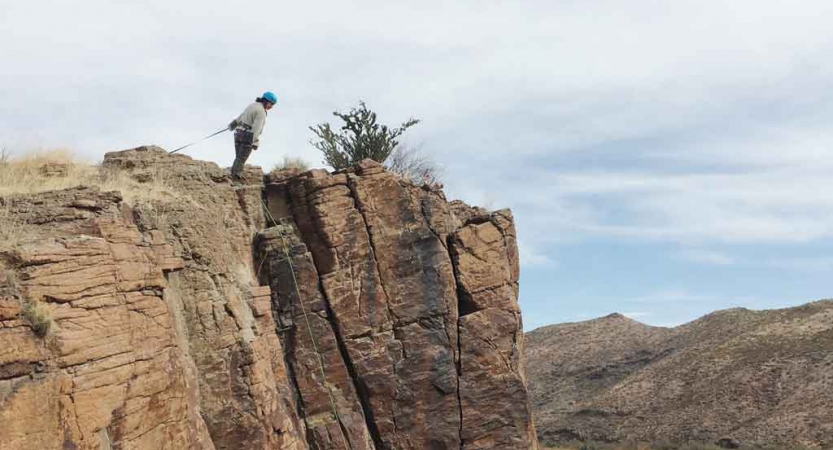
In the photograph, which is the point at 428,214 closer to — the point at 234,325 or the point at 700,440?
the point at 234,325

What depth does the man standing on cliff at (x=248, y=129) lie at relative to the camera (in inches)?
527

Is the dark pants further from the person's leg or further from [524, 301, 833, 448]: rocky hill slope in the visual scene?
[524, 301, 833, 448]: rocky hill slope

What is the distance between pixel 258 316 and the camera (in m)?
11.8

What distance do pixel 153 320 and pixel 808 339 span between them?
118 feet

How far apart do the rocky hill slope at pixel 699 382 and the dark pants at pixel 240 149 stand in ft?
81.6

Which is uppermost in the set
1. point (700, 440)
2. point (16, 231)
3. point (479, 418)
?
point (16, 231)

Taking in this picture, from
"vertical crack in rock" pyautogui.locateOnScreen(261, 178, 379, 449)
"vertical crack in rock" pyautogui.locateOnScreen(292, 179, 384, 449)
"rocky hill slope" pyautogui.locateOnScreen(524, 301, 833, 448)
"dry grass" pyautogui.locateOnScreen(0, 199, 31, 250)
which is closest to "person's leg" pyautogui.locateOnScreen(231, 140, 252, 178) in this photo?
"vertical crack in rock" pyautogui.locateOnScreen(261, 178, 379, 449)

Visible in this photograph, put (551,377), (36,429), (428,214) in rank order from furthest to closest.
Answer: (551,377)
(428,214)
(36,429)

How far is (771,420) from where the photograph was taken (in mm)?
32781

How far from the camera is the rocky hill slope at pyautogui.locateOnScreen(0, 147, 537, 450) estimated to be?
26.9 ft

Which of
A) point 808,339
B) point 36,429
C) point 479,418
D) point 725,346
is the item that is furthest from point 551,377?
point 36,429

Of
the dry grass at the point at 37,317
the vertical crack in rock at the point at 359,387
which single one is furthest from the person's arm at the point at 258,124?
the dry grass at the point at 37,317

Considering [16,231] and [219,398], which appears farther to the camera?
[219,398]

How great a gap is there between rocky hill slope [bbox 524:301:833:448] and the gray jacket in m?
24.8
